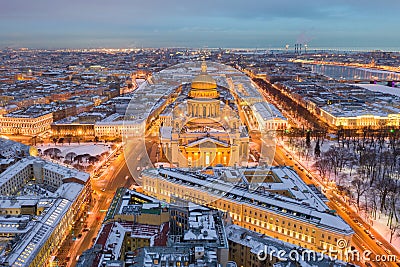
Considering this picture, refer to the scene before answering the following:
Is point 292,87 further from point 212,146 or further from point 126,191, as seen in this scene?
point 126,191

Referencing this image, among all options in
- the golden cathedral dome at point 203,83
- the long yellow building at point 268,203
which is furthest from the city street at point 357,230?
the golden cathedral dome at point 203,83

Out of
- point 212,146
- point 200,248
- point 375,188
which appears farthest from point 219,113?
point 200,248

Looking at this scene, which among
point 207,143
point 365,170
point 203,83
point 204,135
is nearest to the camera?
point 365,170

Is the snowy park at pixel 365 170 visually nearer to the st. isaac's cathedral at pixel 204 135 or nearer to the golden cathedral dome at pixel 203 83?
the st. isaac's cathedral at pixel 204 135

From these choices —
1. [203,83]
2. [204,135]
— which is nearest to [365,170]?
[204,135]
